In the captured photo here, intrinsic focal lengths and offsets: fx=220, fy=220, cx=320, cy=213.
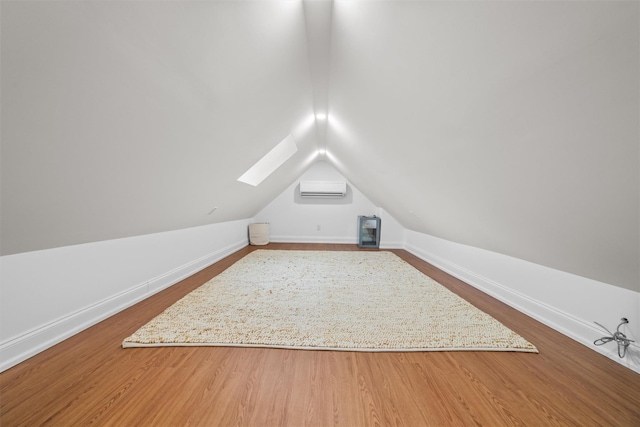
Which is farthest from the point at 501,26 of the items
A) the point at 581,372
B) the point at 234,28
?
the point at 581,372

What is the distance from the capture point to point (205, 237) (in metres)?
3.55

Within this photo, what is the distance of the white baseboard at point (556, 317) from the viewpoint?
1.42 m

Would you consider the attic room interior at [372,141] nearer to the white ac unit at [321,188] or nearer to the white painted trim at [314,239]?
the white ac unit at [321,188]

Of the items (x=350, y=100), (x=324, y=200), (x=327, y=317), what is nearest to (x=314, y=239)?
(x=324, y=200)

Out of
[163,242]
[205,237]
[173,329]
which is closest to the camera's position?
[173,329]

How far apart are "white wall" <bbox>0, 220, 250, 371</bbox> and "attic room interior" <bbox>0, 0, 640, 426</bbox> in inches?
0.5

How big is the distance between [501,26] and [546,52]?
170 mm

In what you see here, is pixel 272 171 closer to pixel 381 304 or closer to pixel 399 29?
pixel 381 304

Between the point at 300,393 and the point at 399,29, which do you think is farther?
the point at 300,393

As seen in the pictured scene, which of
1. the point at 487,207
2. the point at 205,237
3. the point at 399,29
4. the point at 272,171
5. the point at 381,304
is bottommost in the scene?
the point at 381,304

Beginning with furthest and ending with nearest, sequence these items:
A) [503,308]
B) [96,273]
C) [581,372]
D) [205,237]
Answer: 1. [205,237]
2. [503,308]
3. [96,273]
4. [581,372]

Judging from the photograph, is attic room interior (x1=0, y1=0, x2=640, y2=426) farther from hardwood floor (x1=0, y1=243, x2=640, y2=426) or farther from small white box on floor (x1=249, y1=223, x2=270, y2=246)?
small white box on floor (x1=249, y1=223, x2=270, y2=246)

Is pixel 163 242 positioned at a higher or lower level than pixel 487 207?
lower

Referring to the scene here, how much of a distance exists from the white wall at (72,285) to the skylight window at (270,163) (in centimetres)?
129
